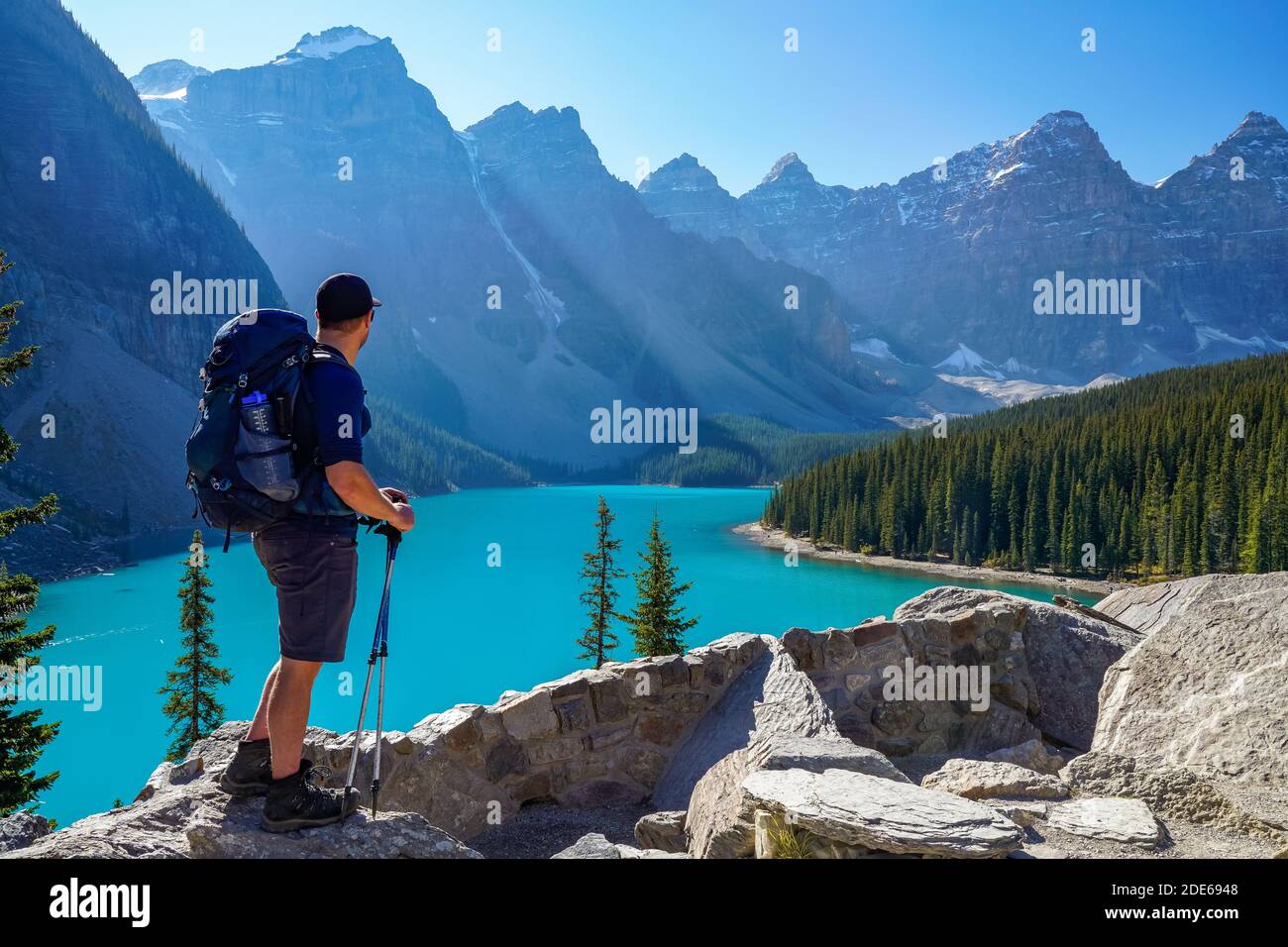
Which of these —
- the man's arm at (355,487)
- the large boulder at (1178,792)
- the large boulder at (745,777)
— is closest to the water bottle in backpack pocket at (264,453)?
the man's arm at (355,487)

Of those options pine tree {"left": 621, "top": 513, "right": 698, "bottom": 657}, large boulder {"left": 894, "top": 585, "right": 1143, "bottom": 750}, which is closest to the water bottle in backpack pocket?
large boulder {"left": 894, "top": 585, "right": 1143, "bottom": 750}

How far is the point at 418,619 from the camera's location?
50.2 meters

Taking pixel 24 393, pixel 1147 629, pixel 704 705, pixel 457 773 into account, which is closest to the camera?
pixel 457 773

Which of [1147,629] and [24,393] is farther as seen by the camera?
[24,393]

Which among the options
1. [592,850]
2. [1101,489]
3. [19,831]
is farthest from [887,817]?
[1101,489]

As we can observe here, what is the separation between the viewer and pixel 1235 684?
18.0 ft

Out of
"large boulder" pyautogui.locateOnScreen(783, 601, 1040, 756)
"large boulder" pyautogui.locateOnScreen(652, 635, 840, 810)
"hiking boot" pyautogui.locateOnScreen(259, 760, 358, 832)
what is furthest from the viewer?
"large boulder" pyautogui.locateOnScreen(783, 601, 1040, 756)

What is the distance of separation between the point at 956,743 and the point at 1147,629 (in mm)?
2911

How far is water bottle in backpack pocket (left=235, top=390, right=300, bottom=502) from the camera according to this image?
3.20 m

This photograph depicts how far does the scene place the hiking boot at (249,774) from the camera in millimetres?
3551

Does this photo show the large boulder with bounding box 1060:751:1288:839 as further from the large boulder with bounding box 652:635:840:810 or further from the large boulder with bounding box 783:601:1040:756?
the large boulder with bounding box 783:601:1040:756

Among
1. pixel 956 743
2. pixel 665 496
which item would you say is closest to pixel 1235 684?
pixel 956 743

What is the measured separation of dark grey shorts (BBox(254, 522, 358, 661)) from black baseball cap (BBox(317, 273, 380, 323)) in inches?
40.9
